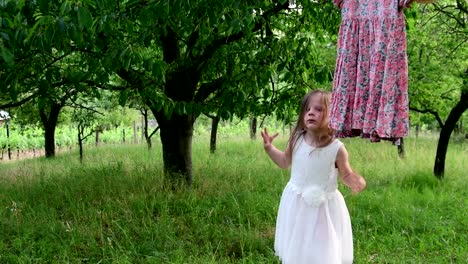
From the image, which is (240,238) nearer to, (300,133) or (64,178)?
(300,133)

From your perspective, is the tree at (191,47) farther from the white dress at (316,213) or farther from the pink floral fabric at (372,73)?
the white dress at (316,213)

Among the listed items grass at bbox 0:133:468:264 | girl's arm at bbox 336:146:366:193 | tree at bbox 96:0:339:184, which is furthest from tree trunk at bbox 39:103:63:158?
girl's arm at bbox 336:146:366:193

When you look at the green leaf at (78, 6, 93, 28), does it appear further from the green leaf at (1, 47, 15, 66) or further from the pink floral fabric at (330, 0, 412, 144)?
the pink floral fabric at (330, 0, 412, 144)

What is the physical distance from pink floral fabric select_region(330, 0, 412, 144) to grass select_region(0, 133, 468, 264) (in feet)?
7.18

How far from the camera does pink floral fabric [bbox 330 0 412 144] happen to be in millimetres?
2195

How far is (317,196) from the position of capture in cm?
261

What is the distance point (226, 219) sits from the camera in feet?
17.1

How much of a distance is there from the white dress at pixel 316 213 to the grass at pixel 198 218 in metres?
1.48

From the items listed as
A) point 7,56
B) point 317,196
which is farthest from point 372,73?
point 7,56

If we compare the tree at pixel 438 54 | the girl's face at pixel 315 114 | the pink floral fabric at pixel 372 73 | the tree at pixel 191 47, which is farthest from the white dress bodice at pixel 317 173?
the tree at pixel 438 54

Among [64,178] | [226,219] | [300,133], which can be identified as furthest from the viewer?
[64,178]

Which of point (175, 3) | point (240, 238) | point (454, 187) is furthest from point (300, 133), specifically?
point (454, 187)

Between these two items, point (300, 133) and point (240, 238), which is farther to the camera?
point (240, 238)

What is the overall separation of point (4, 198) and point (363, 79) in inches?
234
